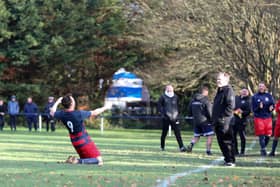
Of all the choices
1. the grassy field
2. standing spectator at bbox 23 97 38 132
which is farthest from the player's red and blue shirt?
standing spectator at bbox 23 97 38 132

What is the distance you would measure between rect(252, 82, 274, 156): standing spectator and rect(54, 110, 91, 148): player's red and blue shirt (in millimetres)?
6834

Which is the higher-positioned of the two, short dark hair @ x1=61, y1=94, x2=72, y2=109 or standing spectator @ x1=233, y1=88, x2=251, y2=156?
short dark hair @ x1=61, y1=94, x2=72, y2=109

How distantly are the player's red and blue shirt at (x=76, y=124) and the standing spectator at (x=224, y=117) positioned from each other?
3.02 meters

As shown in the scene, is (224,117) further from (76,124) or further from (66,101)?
(66,101)

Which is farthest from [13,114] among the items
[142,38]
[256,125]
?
[256,125]

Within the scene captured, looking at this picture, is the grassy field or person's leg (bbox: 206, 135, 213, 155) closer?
the grassy field

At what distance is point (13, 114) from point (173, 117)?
19361 millimetres

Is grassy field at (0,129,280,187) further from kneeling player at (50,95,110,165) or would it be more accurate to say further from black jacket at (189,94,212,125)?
black jacket at (189,94,212,125)

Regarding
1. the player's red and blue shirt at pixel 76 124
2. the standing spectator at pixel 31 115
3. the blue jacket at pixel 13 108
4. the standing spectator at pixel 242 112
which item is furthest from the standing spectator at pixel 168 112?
the blue jacket at pixel 13 108

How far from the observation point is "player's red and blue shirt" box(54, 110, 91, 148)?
15.6m

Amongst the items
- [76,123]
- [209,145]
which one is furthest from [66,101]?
[209,145]

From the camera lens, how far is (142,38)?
45875 mm

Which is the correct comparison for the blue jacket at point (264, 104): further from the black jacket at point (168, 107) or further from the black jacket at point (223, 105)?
the black jacket at point (223, 105)

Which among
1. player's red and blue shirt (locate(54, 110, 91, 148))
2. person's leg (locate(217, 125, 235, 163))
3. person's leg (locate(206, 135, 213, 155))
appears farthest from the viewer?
person's leg (locate(206, 135, 213, 155))
